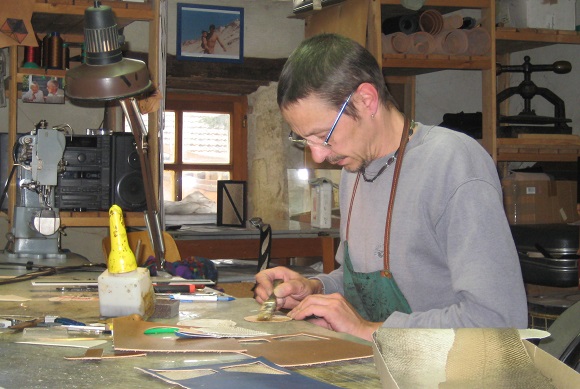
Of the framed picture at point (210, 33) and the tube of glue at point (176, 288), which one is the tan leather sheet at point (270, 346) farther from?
the framed picture at point (210, 33)

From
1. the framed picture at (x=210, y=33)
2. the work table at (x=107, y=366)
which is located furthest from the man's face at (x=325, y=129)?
the framed picture at (x=210, y=33)

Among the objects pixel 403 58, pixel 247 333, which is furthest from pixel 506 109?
pixel 247 333

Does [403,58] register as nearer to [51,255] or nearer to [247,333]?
[51,255]

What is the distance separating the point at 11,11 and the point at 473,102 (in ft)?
11.1

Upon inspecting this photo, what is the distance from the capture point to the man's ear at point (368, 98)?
1638 millimetres

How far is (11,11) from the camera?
374 centimetres

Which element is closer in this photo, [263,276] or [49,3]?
[263,276]

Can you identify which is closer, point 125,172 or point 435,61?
point 125,172

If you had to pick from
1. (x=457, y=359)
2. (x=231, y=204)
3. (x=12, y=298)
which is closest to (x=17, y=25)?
(x=231, y=204)

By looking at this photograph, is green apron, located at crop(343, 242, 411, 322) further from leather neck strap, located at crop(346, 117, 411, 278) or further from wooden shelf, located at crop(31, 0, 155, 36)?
wooden shelf, located at crop(31, 0, 155, 36)

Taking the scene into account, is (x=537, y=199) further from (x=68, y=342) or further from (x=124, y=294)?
(x=68, y=342)

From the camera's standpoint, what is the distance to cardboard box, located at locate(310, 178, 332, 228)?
429 centimetres

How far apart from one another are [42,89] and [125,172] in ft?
2.25

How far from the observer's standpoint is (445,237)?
1576 mm
